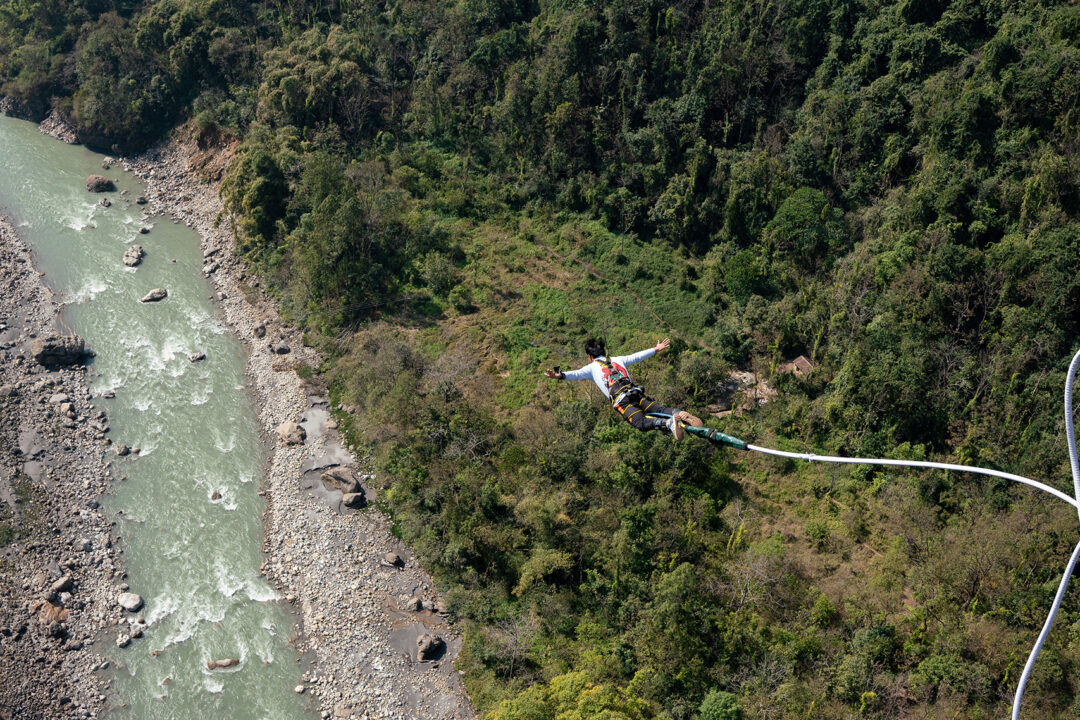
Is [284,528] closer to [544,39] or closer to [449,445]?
[449,445]

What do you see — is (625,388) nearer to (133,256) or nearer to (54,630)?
(54,630)

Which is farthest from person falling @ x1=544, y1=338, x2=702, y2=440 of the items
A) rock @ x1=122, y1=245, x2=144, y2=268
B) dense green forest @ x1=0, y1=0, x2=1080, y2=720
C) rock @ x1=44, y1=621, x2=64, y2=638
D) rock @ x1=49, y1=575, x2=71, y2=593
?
rock @ x1=122, y1=245, x2=144, y2=268

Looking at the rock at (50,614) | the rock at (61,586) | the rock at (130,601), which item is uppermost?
the rock at (61,586)

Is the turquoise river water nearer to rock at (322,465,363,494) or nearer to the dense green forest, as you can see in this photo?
rock at (322,465,363,494)

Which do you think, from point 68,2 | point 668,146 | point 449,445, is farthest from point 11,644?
point 68,2

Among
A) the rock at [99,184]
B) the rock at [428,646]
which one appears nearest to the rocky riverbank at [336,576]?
the rock at [428,646]

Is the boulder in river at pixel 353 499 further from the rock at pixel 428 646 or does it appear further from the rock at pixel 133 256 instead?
the rock at pixel 133 256
